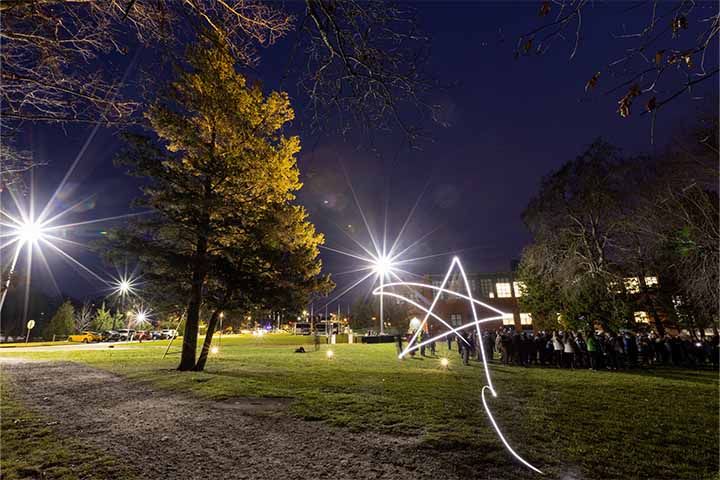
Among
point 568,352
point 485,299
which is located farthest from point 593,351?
point 485,299

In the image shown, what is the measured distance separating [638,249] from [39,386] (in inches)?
1146

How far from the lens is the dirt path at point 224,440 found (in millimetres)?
4621

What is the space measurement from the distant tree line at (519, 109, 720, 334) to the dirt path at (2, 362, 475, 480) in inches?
692

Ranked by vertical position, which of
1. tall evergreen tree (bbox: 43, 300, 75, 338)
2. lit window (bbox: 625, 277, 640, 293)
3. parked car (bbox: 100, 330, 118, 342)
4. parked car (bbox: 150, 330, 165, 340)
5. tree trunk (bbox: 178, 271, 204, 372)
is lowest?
parked car (bbox: 150, 330, 165, 340)

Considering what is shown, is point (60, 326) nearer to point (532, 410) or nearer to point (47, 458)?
point (47, 458)

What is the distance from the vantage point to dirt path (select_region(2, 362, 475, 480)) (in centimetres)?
462

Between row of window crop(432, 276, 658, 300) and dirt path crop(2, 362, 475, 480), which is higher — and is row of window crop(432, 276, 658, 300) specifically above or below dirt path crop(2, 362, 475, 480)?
above

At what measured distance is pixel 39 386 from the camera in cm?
1063

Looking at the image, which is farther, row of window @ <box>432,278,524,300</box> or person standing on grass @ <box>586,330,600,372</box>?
row of window @ <box>432,278,524,300</box>

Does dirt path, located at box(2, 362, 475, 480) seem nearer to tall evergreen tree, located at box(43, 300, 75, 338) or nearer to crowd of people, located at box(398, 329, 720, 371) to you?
crowd of people, located at box(398, 329, 720, 371)

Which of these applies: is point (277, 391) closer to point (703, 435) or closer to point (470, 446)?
point (470, 446)

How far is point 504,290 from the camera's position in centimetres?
6381

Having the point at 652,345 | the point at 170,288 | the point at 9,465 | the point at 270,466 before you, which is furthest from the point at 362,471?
the point at 652,345

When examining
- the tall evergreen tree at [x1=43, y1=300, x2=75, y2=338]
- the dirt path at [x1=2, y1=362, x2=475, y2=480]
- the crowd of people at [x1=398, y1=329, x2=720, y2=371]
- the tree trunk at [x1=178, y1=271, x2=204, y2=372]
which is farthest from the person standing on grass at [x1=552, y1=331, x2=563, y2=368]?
the tall evergreen tree at [x1=43, y1=300, x2=75, y2=338]
